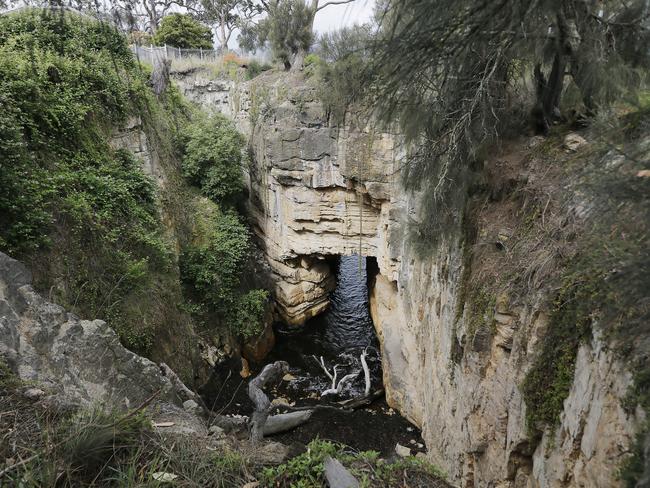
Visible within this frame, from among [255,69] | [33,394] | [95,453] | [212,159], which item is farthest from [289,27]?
[95,453]

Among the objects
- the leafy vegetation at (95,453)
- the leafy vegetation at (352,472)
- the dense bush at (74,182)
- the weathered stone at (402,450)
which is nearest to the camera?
the leafy vegetation at (95,453)

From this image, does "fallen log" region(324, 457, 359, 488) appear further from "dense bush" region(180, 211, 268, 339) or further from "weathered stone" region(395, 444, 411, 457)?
"dense bush" region(180, 211, 268, 339)

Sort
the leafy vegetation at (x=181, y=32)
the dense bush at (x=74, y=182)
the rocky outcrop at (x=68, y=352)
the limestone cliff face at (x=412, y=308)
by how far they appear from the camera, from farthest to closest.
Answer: the leafy vegetation at (x=181, y=32), the dense bush at (x=74, y=182), the rocky outcrop at (x=68, y=352), the limestone cliff face at (x=412, y=308)

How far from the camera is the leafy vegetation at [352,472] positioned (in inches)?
105

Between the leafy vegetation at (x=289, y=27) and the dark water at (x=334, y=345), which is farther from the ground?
the leafy vegetation at (x=289, y=27)

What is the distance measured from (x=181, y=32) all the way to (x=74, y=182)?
48.8 ft

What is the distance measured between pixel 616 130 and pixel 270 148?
10849 mm

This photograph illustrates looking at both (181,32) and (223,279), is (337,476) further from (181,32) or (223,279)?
(181,32)

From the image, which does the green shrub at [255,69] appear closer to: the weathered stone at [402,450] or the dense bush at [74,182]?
the dense bush at [74,182]

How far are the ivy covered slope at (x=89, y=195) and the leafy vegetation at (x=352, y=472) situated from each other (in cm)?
559

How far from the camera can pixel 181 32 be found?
1895 centimetres

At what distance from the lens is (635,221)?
7.50 feet

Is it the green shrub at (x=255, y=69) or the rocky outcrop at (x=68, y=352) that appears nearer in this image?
the rocky outcrop at (x=68, y=352)

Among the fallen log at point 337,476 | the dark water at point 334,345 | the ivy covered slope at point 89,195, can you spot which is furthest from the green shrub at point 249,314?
the fallen log at point 337,476
